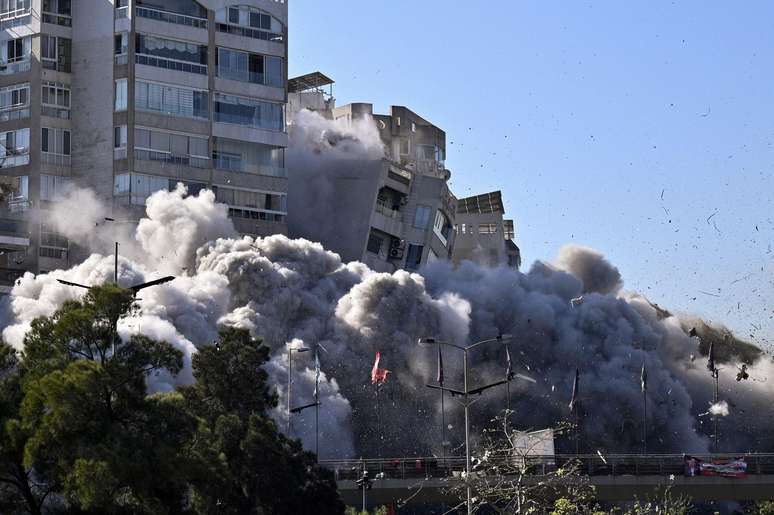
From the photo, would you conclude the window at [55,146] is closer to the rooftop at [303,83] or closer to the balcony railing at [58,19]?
the balcony railing at [58,19]

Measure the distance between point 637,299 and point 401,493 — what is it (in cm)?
6707

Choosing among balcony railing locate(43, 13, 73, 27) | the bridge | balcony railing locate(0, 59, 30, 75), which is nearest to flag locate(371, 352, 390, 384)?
the bridge

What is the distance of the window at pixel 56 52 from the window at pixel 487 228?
61852 millimetres

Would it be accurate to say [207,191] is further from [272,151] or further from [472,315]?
[472,315]

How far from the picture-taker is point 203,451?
245 ft

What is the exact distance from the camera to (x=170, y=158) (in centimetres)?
14125

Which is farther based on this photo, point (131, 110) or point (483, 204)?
point (483, 204)

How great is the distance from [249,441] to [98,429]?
12.7m

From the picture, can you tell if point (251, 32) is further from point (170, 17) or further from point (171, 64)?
point (171, 64)

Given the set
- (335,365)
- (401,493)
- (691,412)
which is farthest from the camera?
(691,412)

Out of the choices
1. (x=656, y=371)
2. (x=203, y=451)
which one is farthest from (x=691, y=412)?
(x=203, y=451)

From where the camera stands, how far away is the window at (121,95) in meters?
140

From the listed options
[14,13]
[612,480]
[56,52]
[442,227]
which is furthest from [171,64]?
[612,480]

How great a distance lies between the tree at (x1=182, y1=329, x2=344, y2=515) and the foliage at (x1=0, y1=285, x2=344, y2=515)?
157 cm
